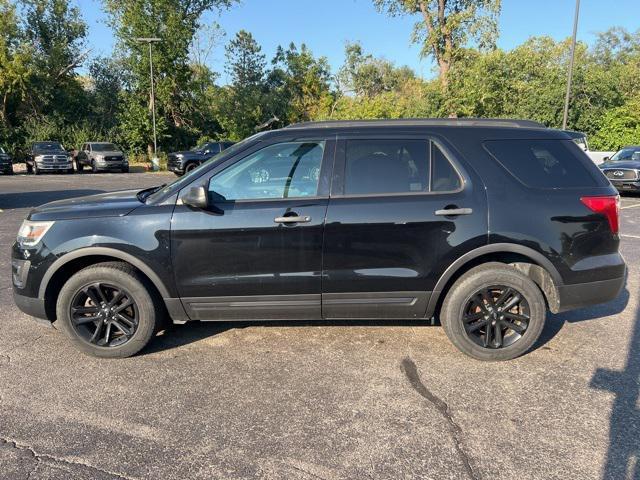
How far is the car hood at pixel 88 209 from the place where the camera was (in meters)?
3.74

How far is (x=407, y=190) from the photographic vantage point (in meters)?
3.73

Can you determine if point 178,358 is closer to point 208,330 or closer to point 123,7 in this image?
point 208,330

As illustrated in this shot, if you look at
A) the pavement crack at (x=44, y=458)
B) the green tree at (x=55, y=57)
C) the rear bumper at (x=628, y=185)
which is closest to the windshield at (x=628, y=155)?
the rear bumper at (x=628, y=185)

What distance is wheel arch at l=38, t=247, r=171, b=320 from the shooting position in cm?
367

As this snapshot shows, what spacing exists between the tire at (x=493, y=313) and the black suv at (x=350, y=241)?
0.01m

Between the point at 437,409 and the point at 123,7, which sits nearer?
the point at 437,409

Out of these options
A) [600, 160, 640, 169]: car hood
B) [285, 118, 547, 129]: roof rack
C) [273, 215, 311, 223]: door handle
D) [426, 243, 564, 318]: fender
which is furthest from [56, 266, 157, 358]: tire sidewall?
[600, 160, 640, 169]: car hood

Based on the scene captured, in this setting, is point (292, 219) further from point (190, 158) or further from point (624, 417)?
point (190, 158)

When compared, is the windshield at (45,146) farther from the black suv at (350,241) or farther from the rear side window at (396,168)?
the rear side window at (396,168)

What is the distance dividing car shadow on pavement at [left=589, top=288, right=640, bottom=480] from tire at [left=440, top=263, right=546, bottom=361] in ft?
1.89

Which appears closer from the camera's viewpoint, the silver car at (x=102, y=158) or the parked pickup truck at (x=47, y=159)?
the parked pickup truck at (x=47, y=159)

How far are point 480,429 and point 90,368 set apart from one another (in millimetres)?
2887

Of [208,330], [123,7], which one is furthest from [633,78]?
[208,330]

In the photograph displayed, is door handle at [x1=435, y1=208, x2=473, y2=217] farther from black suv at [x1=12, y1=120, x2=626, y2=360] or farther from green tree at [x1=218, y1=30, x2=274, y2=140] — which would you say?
green tree at [x1=218, y1=30, x2=274, y2=140]
